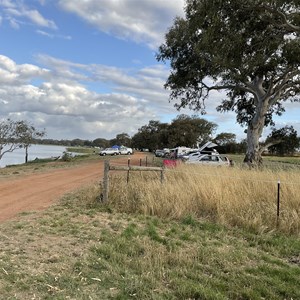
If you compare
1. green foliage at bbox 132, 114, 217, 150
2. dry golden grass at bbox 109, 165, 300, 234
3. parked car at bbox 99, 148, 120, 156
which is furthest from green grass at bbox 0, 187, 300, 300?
green foliage at bbox 132, 114, 217, 150

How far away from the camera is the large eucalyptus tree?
1331 centimetres

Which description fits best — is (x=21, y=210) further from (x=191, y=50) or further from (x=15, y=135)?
(x=15, y=135)

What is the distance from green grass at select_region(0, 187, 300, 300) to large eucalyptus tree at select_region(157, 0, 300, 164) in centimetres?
728

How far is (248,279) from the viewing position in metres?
5.39

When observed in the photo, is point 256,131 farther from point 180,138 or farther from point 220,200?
point 180,138

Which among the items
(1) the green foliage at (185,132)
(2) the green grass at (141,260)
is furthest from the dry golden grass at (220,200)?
(1) the green foliage at (185,132)

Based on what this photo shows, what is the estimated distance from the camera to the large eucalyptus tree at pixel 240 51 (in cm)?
1331

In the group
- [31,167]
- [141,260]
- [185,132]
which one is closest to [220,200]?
[141,260]

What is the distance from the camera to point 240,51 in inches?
551

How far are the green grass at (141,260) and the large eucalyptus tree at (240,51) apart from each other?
7277mm

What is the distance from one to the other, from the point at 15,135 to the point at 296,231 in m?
45.4

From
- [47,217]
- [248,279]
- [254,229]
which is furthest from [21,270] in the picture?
[254,229]

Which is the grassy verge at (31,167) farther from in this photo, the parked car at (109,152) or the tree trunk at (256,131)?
the parked car at (109,152)

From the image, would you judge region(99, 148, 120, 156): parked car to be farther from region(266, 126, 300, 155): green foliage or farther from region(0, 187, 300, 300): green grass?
region(0, 187, 300, 300): green grass
